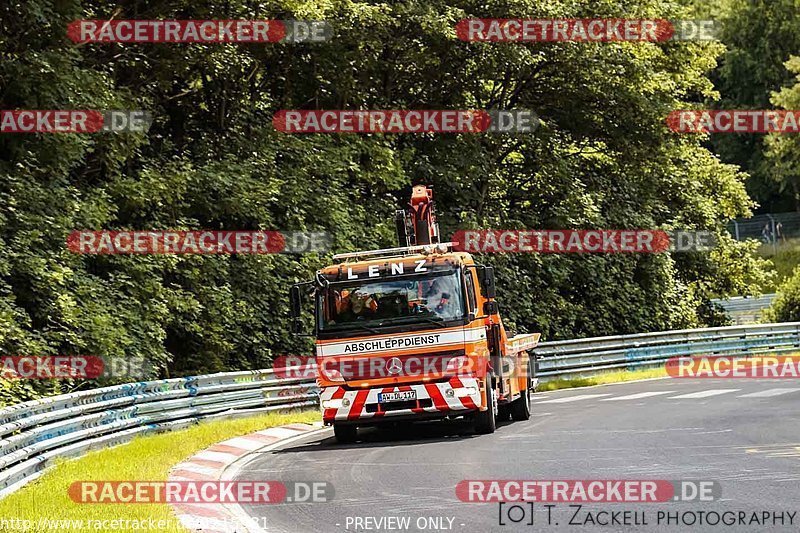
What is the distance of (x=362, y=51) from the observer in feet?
101

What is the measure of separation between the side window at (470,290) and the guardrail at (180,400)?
205 inches

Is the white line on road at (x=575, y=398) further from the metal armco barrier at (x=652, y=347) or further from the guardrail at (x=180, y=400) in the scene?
the guardrail at (x=180, y=400)

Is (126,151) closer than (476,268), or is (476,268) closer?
(476,268)

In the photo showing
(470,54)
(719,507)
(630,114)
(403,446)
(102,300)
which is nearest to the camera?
(719,507)

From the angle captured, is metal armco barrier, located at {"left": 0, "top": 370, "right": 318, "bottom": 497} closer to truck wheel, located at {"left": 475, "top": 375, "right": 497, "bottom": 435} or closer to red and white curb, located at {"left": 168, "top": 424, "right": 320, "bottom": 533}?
red and white curb, located at {"left": 168, "top": 424, "right": 320, "bottom": 533}

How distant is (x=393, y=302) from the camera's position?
17.5 metres

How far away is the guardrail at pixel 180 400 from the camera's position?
45.3 ft

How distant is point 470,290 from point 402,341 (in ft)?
4.51

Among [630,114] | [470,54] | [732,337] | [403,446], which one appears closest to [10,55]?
[403,446]

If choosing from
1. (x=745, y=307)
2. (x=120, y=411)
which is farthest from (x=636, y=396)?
(x=745, y=307)

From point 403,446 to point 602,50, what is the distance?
2090 cm

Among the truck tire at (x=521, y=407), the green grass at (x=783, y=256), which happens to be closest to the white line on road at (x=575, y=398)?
the truck tire at (x=521, y=407)

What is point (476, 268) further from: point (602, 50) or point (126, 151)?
point (602, 50)

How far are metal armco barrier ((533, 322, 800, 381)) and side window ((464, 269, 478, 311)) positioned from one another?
41.7 ft
